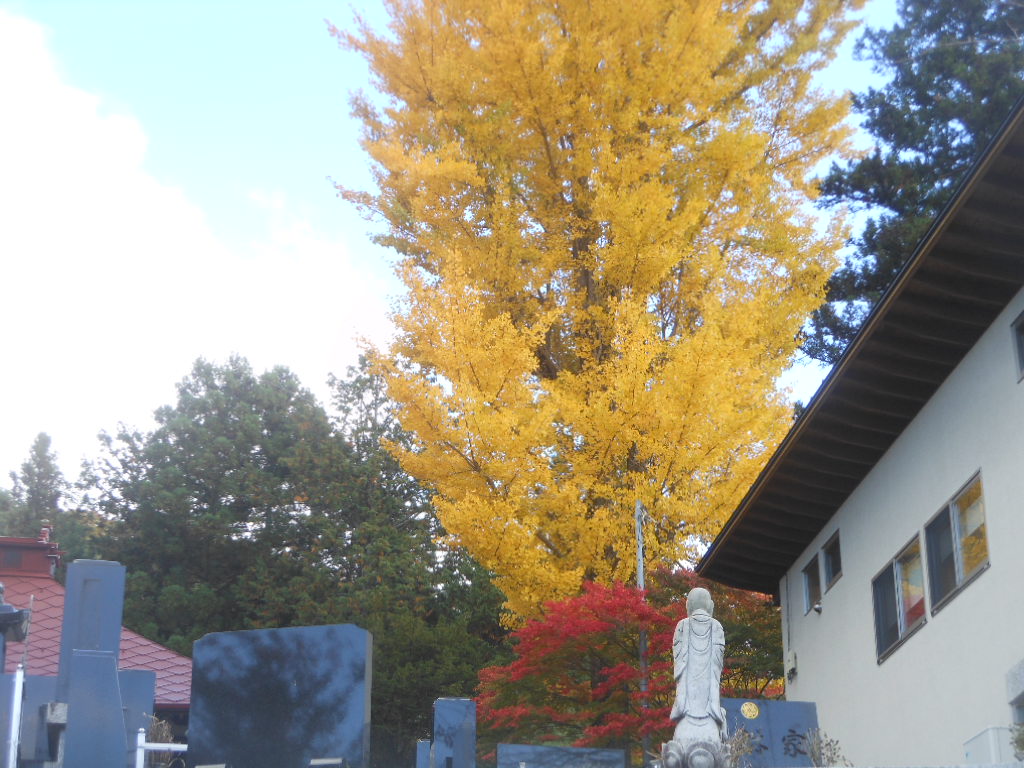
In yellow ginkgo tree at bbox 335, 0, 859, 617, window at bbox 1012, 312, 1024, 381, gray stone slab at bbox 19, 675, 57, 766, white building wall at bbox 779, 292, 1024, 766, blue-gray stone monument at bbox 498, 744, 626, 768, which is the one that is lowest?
blue-gray stone monument at bbox 498, 744, 626, 768

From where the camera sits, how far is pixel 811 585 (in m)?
16.6

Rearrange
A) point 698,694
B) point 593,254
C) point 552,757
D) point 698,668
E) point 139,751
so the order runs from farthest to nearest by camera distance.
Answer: point 593,254 < point 552,757 < point 698,668 < point 698,694 < point 139,751

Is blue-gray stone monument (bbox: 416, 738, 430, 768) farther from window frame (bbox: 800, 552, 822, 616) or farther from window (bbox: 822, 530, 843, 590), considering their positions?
window frame (bbox: 800, 552, 822, 616)

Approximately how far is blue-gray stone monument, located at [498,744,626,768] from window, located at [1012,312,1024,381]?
6.12 metres

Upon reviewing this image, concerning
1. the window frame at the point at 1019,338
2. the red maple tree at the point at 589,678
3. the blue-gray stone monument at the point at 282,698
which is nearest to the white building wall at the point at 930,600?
the window frame at the point at 1019,338

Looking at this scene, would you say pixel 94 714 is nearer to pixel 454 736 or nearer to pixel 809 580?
pixel 454 736

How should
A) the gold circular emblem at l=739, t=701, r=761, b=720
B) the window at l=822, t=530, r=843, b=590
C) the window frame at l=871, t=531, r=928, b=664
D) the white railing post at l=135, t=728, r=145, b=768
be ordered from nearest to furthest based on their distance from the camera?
1. the white railing post at l=135, t=728, r=145, b=768
2. the window frame at l=871, t=531, r=928, b=664
3. the gold circular emblem at l=739, t=701, r=761, b=720
4. the window at l=822, t=530, r=843, b=590

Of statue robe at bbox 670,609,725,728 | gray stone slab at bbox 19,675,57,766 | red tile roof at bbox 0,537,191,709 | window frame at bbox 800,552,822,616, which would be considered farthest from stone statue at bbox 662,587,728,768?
red tile roof at bbox 0,537,191,709

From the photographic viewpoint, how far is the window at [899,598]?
1284 cm

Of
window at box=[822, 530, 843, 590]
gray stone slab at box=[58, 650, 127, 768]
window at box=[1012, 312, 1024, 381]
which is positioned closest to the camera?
gray stone slab at box=[58, 650, 127, 768]

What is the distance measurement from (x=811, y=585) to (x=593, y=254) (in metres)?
7.01

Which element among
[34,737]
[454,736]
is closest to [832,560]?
[454,736]

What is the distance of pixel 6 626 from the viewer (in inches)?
421

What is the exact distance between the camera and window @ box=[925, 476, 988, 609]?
450 inches
